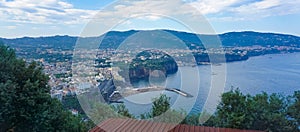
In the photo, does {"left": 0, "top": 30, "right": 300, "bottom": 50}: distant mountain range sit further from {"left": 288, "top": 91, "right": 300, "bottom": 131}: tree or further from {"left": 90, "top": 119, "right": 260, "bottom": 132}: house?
{"left": 288, "top": 91, "right": 300, "bottom": 131}: tree

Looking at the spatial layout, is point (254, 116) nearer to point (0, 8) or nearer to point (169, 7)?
point (169, 7)

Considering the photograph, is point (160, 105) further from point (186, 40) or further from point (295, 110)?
point (295, 110)

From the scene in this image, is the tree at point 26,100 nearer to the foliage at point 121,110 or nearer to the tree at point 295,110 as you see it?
the foliage at point 121,110

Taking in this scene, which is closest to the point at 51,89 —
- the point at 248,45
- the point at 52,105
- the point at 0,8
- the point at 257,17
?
the point at 52,105

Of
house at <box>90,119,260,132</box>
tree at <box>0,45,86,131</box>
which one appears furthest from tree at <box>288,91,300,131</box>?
tree at <box>0,45,86,131</box>

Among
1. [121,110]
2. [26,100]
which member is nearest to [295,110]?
[121,110]

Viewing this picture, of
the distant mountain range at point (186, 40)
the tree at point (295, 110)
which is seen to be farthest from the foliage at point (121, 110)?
the tree at point (295, 110)
